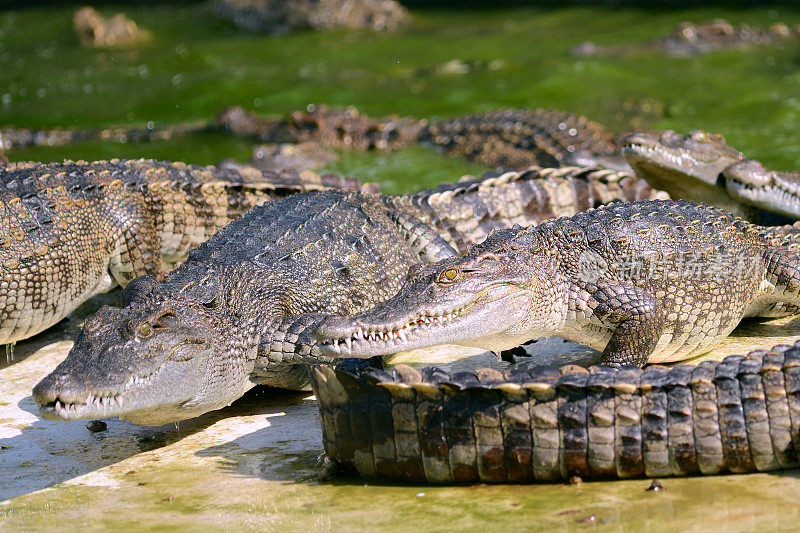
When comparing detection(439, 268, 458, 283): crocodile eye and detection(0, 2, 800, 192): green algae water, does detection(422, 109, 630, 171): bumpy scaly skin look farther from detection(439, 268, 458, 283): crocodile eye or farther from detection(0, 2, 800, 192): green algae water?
detection(439, 268, 458, 283): crocodile eye

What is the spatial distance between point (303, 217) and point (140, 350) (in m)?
1.57

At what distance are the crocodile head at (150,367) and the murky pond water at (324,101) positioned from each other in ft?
0.75

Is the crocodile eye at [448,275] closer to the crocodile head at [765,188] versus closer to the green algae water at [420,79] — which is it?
the crocodile head at [765,188]

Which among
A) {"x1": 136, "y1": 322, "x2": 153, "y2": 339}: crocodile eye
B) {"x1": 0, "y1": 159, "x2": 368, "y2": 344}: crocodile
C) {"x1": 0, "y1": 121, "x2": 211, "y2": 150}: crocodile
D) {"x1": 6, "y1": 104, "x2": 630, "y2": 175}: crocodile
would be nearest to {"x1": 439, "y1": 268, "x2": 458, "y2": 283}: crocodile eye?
{"x1": 136, "y1": 322, "x2": 153, "y2": 339}: crocodile eye

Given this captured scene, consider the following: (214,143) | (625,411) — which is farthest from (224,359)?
(214,143)

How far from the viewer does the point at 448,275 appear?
13.1 feet

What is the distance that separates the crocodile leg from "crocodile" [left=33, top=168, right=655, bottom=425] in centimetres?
133

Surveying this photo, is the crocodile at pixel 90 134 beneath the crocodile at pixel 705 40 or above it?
beneath

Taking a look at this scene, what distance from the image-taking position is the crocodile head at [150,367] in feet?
12.1

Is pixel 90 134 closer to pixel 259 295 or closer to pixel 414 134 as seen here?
pixel 414 134

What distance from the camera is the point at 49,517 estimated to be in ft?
11.7

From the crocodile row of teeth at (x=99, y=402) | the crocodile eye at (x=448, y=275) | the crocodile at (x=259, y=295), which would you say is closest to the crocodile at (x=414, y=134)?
the crocodile at (x=259, y=295)

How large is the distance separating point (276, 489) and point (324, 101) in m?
10.2

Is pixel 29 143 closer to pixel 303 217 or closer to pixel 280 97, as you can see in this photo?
pixel 280 97
